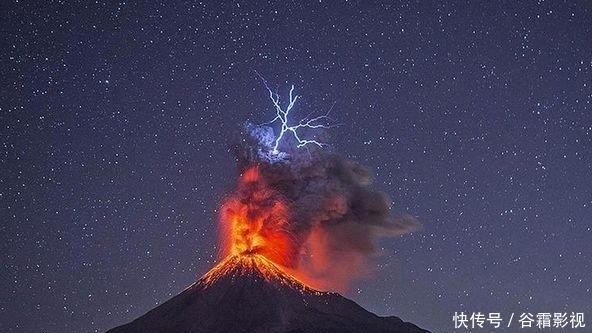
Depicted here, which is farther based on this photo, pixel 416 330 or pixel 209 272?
pixel 209 272

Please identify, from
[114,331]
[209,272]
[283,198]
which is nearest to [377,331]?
[283,198]

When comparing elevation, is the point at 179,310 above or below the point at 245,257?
below

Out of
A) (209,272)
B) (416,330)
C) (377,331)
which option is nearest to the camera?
(377,331)

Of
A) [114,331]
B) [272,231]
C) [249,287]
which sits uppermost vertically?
[272,231]

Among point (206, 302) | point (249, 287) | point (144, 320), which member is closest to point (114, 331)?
point (144, 320)

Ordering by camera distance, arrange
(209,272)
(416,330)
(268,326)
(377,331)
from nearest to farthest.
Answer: (268,326), (377,331), (416,330), (209,272)

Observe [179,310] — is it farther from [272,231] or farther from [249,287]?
[272,231]

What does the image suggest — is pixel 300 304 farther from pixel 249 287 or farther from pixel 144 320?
pixel 144 320
